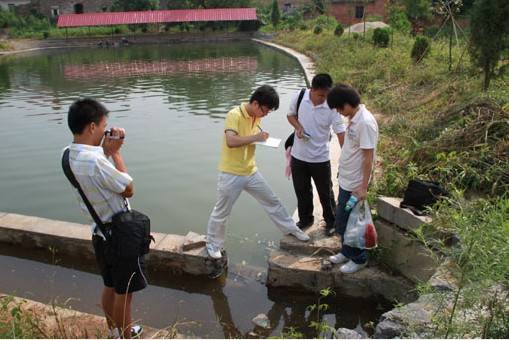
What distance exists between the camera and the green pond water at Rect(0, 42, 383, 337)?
3750 mm

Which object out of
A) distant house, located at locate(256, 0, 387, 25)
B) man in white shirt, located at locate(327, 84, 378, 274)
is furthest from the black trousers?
distant house, located at locate(256, 0, 387, 25)

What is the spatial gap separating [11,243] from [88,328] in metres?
2.13

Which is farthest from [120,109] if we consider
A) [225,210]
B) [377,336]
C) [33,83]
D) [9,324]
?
[377,336]

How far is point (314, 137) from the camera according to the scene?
392cm

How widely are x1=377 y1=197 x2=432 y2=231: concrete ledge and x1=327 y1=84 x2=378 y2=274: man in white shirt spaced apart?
381mm

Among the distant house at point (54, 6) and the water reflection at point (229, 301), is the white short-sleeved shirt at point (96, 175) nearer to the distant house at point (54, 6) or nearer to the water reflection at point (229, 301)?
the water reflection at point (229, 301)

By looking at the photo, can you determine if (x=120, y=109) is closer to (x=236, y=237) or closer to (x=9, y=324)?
(x=236, y=237)

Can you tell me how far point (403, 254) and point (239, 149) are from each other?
157cm

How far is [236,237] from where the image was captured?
196 inches

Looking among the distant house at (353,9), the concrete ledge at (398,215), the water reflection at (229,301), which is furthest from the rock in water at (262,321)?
the distant house at (353,9)

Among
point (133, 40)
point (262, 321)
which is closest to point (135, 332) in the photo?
point (262, 321)

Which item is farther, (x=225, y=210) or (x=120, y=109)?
(x=120, y=109)

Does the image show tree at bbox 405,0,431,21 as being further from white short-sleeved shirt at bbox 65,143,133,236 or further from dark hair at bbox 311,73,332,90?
white short-sleeved shirt at bbox 65,143,133,236

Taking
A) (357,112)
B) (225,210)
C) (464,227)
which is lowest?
(225,210)
